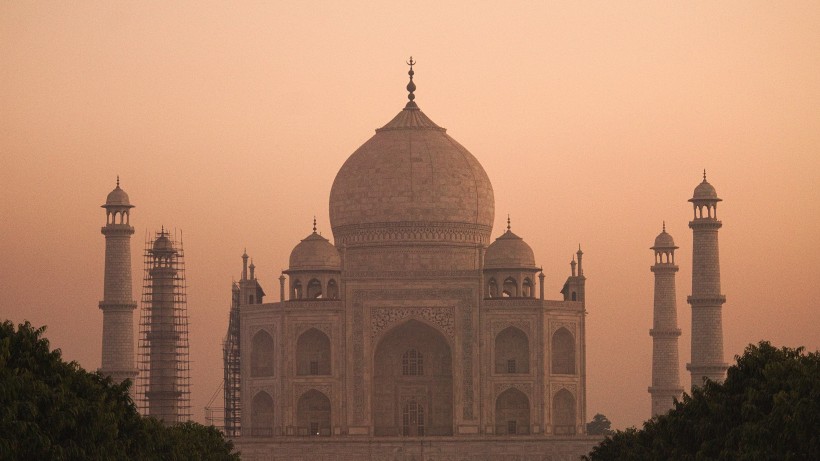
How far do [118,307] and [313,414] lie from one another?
696 cm

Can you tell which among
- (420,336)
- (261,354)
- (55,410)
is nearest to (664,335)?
(420,336)

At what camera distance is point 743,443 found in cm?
2959

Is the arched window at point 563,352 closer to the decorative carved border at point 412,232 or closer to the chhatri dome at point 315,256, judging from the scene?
the decorative carved border at point 412,232

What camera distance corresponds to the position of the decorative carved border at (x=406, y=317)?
203ft

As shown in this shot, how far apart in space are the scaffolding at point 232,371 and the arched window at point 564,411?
Answer: 10761 mm

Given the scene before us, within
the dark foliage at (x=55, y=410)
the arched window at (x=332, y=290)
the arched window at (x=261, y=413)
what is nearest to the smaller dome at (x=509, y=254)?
the arched window at (x=332, y=290)

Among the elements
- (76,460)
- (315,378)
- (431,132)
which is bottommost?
(76,460)

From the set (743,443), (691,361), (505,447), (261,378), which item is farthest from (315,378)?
(743,443)

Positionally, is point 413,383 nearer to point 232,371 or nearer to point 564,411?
point 564,411

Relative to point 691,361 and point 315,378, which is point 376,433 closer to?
point 315,378

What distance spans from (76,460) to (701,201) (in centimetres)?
3712

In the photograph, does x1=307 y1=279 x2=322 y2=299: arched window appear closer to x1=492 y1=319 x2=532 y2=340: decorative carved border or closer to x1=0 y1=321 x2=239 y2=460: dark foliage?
x1=492 y1=319 x2=532 y2=340: decorative carved border

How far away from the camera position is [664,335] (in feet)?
215

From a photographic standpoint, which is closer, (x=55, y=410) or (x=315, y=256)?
(x=55, y=410)
